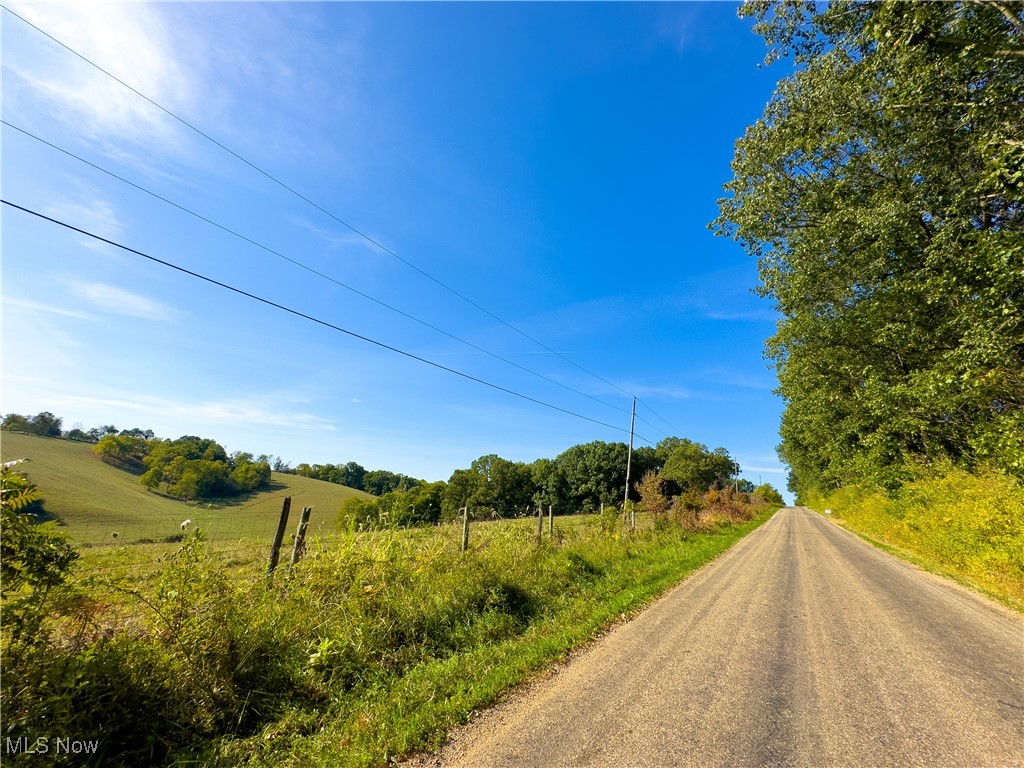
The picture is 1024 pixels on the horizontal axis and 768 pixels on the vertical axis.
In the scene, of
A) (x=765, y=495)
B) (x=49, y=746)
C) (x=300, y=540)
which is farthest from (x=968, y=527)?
(x=765, y=495)

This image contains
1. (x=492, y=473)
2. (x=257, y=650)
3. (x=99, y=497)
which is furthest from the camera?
(x=492, y=473)

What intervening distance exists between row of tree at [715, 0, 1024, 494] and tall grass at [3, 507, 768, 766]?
11221 mm

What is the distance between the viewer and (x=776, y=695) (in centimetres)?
397

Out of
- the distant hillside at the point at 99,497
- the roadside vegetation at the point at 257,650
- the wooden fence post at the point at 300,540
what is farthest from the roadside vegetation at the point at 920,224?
the distant hillside at the point at 99,497

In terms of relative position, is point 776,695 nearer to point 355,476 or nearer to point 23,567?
point 23,567

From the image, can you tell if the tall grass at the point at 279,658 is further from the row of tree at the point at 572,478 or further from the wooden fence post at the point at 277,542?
the row of tree at the point at 572,478

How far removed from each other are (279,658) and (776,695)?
222 inches

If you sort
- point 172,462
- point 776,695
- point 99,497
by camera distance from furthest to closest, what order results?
1. point 172,462
2. point 99,497
3. point 776,695

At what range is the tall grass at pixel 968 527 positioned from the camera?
28.2 feet

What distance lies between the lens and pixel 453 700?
13.0ft

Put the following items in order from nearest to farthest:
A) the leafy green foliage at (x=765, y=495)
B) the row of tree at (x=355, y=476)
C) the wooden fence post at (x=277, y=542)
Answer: the wooden fence post at (x=277, y=542)
the leafy green foliage at (x=765, y=495)
the row of tree at (x=355, y=476)

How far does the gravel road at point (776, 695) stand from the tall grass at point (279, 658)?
27.5 inches

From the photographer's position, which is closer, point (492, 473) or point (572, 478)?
point (572, 478)

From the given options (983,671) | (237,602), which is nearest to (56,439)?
(237,602)
